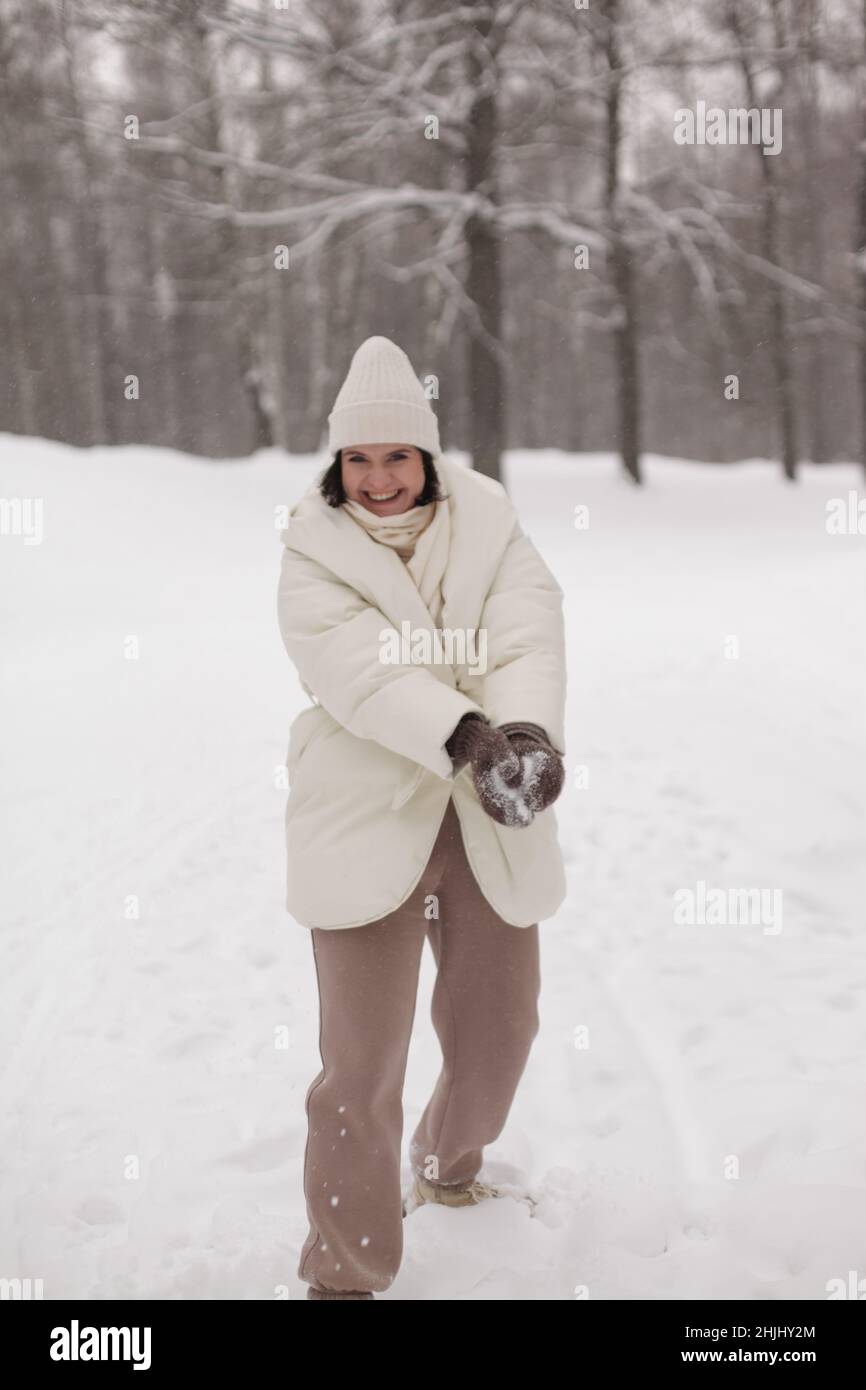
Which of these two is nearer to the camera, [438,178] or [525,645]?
[525,645]

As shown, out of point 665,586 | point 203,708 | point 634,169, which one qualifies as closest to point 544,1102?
point 203,708

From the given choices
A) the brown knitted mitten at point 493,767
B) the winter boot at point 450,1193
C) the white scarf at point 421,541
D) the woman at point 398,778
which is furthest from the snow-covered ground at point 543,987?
the white scarf at point 421,541

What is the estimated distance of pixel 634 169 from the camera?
18000 mm

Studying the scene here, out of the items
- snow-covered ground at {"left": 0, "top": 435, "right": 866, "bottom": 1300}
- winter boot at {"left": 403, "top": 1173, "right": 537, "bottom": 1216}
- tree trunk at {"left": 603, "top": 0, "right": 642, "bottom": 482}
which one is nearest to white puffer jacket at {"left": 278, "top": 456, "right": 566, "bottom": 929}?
winter boot at {"left": 403, "top": 1173, "right": 537, "bottom": 1216}

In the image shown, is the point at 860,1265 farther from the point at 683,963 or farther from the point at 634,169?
A: the point at 634,169

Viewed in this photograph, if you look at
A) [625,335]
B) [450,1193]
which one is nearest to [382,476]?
[450,1193]

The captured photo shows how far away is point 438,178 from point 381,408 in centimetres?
1352

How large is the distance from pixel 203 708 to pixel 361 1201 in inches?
203

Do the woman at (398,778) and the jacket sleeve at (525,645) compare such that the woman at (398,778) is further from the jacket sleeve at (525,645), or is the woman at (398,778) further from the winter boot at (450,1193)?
the winter boot at (450,1193)

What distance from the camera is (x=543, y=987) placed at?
13.5ft

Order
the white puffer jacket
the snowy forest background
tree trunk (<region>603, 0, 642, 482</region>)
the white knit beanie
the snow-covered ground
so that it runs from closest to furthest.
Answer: the white puffer jacket → the white knit beanie → the snow-covered ground → the snowy forest background → tree trunk (<region>603, 0, 642, 482</region>)

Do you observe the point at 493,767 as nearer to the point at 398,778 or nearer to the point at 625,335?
the point at 398,778

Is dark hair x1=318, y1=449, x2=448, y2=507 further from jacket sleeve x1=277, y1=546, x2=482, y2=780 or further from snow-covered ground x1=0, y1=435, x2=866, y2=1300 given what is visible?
snow-covered ground x1=0, y1=435, x2=866, y2=1300

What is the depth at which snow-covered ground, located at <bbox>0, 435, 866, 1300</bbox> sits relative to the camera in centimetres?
277
